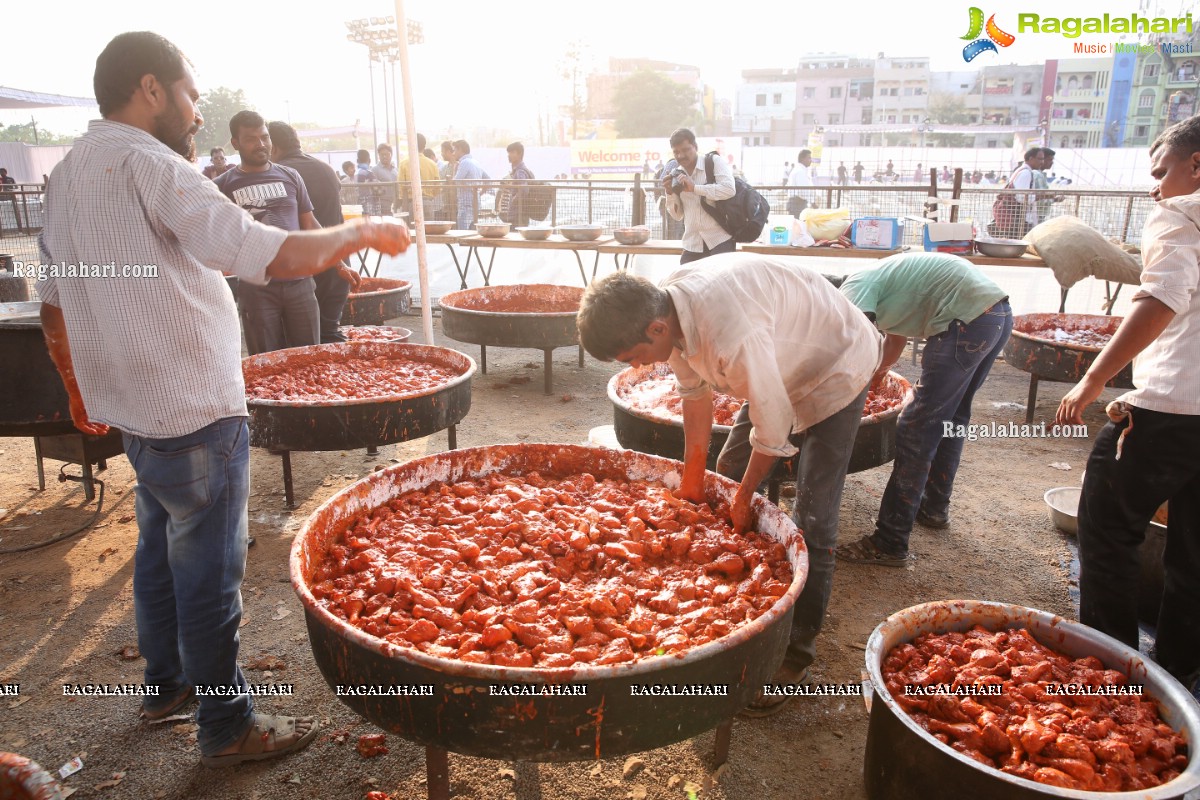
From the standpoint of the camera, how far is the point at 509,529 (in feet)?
9.05

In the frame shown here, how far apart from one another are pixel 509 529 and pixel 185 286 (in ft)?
4.32

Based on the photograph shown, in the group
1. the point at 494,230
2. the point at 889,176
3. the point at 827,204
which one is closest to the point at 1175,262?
the point at 494,230

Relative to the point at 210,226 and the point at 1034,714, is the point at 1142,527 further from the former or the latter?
the point at 210,226

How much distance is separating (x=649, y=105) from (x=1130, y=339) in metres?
54.0

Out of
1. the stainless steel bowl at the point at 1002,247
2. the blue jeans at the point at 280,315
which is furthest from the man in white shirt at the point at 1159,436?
the stainless steel bowl at the point at 1002,247

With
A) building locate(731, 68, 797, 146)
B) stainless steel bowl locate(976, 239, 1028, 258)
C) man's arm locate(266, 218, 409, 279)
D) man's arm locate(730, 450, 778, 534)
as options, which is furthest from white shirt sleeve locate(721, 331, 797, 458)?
building locate(731, 68, 797, 146)

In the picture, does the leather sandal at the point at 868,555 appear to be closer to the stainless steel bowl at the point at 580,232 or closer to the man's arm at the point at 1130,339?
the man's arm at the point at 1130,339

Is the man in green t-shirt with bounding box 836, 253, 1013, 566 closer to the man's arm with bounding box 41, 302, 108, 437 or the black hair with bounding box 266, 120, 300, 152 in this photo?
the man's arm with bounding box 41, 302, 108, 437

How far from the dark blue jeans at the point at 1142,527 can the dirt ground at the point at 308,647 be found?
87 centimetres

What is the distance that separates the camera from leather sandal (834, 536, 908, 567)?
4.08 meters

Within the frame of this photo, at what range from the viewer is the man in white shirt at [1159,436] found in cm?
241

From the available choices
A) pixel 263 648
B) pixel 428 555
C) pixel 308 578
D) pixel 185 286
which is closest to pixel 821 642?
pixel 428 555

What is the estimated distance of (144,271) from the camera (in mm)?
2043

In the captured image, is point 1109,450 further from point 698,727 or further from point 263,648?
point 263,648
